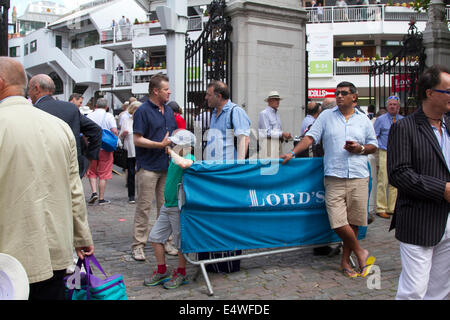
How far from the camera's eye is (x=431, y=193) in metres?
3.27

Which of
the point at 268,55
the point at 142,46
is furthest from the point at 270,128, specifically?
the point at 142,46

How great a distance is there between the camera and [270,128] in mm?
8828

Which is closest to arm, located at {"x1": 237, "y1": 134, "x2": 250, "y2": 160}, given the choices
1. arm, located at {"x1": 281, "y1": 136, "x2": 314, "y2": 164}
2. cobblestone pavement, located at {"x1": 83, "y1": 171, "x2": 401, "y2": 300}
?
arm, located at {"x1": 281, "y1": 136, "x2": 314, "y2": 164}

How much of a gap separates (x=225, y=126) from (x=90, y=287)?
3.23 metres

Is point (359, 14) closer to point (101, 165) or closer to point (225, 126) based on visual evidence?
point (101, 165)

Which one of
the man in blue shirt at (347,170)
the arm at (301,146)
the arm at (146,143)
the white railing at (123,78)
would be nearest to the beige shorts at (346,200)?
the man in blue shirt at (347,170)

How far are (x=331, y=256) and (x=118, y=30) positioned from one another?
4057cm

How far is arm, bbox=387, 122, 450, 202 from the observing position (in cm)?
326

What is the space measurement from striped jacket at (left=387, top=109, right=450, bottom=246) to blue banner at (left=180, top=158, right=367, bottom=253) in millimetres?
2243

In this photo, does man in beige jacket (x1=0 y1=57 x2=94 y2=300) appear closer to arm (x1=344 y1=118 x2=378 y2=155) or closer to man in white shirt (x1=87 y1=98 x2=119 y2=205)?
arm (x1=344 y1=118 x2=378 y2=155)

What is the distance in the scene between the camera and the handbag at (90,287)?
310 cm
